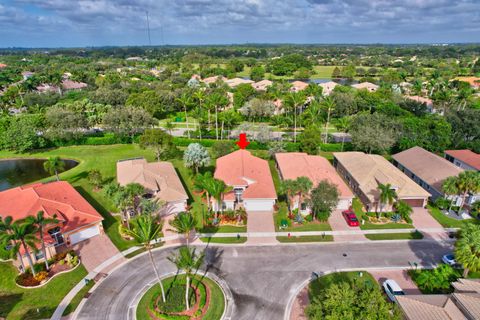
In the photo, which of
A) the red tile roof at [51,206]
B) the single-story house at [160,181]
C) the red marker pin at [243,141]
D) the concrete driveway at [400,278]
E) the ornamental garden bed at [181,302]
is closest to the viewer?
the ornamental garden bed at [181,302]

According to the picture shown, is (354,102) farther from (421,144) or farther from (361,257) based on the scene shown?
(361,257)

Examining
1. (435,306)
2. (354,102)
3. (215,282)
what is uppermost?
(354,102)

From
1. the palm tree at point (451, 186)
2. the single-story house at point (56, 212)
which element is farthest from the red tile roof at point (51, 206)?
the palm tree at point (451, 186)

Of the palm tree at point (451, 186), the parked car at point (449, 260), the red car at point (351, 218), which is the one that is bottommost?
the parked car at point (449, 260)

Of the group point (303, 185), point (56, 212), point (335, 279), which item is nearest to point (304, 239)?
point (303, 185)

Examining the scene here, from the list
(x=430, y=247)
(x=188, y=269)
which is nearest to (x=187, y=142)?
(x=188, y=269)

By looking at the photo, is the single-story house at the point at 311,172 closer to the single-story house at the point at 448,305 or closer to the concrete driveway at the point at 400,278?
the concrete driveway at the point at 400,278
